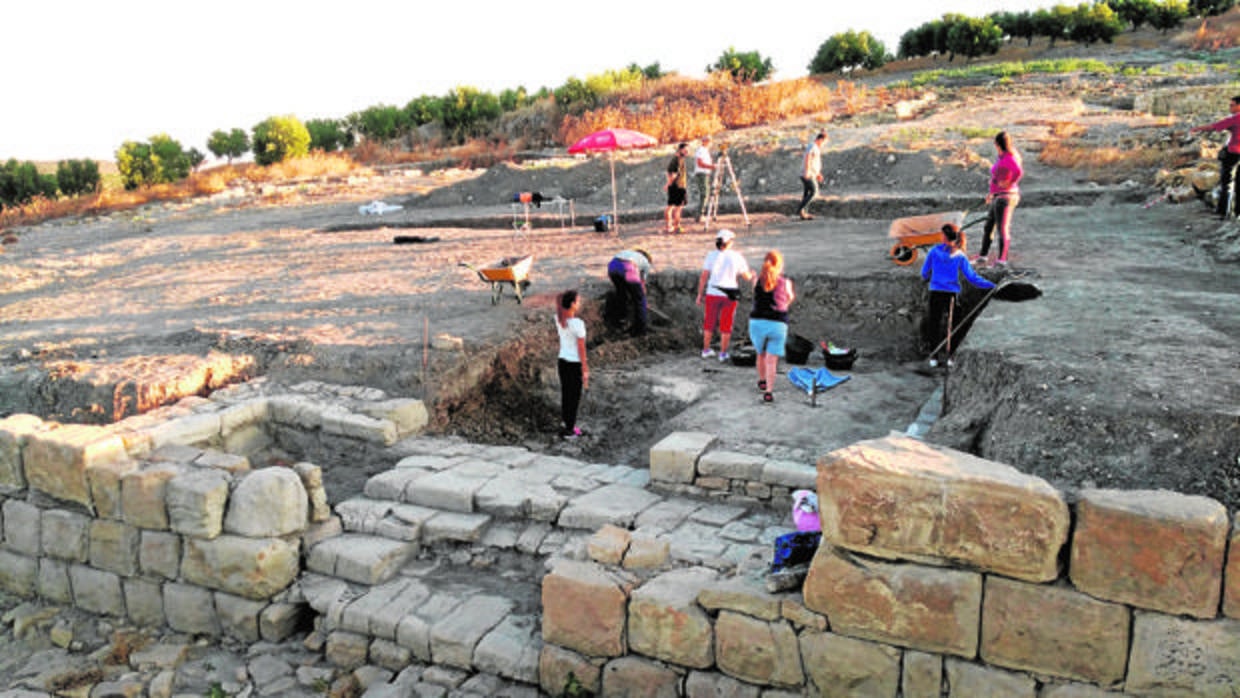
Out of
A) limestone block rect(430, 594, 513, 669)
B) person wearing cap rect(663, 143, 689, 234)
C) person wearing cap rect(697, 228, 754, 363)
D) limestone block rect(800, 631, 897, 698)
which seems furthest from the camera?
person wearing cap rect(663, 143, 689, 234)

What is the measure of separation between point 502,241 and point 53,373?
9269 millimetres

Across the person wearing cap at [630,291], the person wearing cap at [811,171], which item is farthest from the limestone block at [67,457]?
the person wearing cap at [811,171]

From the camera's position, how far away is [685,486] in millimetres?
6645

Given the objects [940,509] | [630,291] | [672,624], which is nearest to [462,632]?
[672,624]

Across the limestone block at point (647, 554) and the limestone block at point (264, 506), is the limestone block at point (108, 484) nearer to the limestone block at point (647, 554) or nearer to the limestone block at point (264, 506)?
the limestone block at point (264, 506)

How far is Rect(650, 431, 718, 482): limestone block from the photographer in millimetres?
6578

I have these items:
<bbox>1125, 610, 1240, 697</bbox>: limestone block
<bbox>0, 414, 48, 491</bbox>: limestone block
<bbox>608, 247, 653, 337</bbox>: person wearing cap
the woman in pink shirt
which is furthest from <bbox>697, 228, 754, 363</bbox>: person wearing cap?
<bbox>0, 414, 48, 491</bbox>: limestone block

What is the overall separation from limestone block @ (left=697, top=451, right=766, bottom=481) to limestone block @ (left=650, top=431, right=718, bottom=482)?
0.07 metres

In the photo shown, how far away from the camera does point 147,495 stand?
6434mm

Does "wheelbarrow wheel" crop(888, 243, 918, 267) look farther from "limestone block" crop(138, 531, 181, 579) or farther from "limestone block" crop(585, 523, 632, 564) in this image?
"limestone block" crop(138, 531, 181, 579)

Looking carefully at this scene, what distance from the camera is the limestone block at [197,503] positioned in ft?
20.5

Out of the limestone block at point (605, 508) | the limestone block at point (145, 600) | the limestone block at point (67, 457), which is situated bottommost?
the limestone block at point (145, 600)

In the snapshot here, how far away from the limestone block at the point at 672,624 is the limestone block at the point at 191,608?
12.0 ft

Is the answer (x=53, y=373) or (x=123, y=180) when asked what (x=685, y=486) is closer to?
(x=53, y=373)
